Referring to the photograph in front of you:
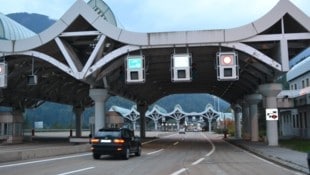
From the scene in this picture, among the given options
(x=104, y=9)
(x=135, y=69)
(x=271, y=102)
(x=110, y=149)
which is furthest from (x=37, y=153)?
(x=104, y=9)

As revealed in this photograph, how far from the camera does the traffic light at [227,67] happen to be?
35.7 metres

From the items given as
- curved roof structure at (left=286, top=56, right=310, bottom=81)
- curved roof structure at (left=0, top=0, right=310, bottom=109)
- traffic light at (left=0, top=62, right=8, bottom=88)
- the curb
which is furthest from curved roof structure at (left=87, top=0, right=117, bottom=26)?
curved roof structure at (left=286, top=56, right=310, bottom=81)

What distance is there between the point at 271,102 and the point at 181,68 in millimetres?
9925

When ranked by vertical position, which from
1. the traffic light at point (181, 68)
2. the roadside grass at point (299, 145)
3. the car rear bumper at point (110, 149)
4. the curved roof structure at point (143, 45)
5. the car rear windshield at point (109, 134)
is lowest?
the roadside grass at point (299, 145)

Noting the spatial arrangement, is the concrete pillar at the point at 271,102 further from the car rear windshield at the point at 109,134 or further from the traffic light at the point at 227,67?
the car rear windshield at the point at 109,134

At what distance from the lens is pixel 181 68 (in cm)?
3638

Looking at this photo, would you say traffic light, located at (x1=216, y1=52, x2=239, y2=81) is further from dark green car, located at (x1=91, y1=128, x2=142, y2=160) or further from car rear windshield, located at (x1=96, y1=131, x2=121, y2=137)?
car rear windshield, located at (x1=96, y1=131, x2=121, y2=137)

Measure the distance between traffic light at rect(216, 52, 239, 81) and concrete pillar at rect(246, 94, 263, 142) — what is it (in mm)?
20528

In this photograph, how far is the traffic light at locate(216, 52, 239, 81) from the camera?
1406 inches

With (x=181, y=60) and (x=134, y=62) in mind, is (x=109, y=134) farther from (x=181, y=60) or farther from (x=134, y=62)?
(x=134, y=62)

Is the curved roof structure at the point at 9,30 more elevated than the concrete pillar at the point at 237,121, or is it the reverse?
the curved roof structure at the point at 9,30

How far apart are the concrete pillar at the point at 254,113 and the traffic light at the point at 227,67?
2053 centimetres

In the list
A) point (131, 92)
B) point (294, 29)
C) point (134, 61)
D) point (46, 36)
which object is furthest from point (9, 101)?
point (294, 29)

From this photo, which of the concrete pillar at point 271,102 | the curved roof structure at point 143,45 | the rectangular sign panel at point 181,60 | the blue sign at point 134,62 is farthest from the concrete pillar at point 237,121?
the rectangular sign panel at point 181,60
